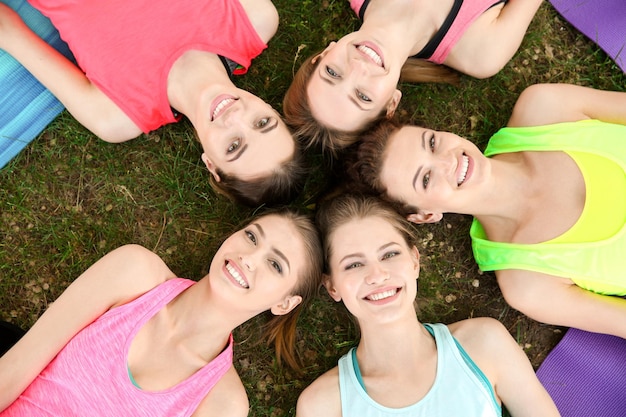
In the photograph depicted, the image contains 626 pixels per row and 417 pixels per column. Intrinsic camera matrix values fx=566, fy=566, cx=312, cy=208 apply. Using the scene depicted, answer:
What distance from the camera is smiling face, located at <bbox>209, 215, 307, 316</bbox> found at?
3363mm

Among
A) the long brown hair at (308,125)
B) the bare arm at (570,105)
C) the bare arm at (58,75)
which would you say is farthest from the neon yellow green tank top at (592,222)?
the bare arm at (58,75)

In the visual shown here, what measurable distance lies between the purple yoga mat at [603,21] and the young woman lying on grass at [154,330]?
2.57 metres

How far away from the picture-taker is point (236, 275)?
3.43m

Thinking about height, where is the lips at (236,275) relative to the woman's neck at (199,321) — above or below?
above

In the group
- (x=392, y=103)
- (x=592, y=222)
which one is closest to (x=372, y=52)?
(x=392, y=103)

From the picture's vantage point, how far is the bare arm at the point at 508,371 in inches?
144

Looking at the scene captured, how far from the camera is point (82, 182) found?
414 centimetres

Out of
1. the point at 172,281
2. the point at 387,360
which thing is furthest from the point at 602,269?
the point at 172,281

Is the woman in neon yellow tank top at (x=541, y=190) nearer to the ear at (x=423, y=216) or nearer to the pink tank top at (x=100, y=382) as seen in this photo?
the ear at (x=423, y=216)

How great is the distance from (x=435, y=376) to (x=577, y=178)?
5.18 ft

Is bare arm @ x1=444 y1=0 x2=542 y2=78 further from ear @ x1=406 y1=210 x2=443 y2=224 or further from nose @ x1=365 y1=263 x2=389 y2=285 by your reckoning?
nose @ x1=365 y1=263 x2=389 y2=285

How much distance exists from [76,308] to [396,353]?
203 centimetres

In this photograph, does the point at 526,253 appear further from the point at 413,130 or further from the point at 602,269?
the point at 413,130

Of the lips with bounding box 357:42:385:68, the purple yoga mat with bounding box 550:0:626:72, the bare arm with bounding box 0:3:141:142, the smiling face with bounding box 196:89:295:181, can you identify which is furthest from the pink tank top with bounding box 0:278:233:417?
the purple yoga mat with bounding box 550:0:626:72
